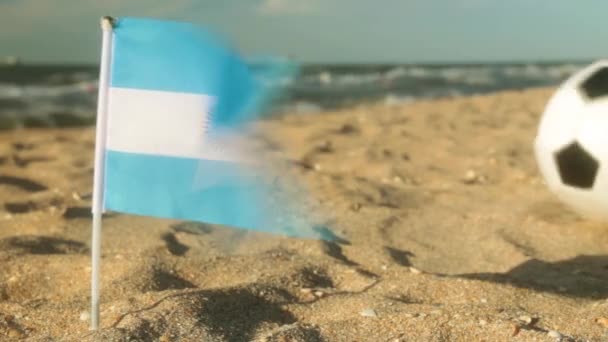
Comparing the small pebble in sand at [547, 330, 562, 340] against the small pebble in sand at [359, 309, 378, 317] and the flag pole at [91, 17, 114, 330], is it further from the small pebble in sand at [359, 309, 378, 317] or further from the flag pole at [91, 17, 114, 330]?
the flag pole at [91, 17, 114, 330]

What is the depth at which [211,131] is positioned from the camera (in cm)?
251

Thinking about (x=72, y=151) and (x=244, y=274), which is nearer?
(x=244, y=274)

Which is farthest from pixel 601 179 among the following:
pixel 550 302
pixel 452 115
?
pixel 452 115

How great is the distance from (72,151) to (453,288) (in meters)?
4.45

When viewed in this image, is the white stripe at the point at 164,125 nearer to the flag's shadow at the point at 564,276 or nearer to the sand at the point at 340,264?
the sand at the point at 340,264

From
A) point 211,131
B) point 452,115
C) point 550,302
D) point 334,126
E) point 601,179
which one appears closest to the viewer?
point 211,131

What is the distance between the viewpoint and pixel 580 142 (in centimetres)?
365

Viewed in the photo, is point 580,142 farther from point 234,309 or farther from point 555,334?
point 234,309

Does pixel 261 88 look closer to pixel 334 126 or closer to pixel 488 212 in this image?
pixel 488 212

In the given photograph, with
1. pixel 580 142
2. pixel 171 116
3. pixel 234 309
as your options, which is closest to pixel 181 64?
pixel 171 116

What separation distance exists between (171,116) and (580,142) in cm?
209

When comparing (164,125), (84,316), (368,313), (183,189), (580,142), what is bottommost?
(84,316)

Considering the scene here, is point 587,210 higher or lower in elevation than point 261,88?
lower

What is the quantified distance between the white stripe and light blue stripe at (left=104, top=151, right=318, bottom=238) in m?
0.03
